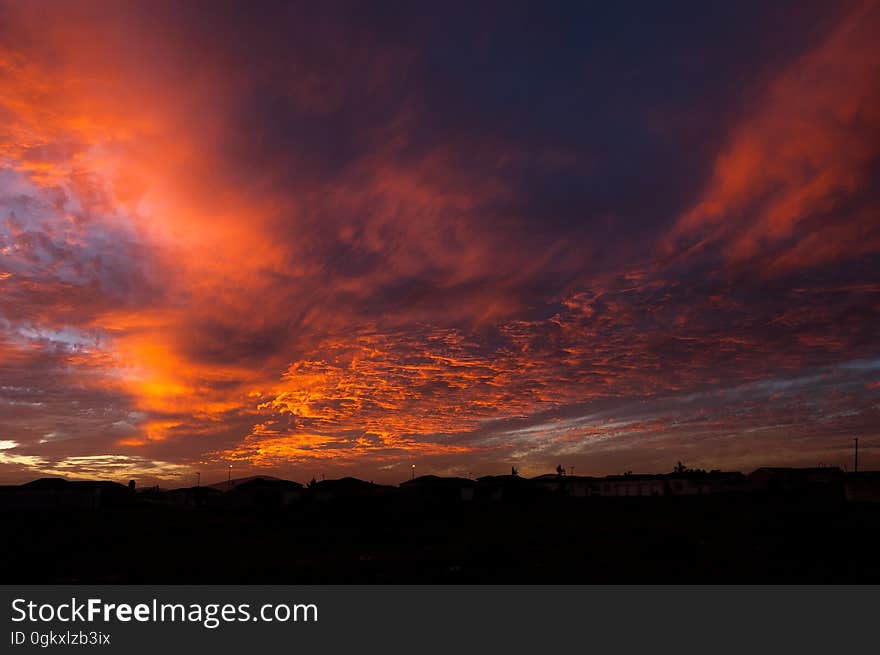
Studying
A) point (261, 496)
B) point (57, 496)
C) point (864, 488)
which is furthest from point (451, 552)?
point (261, 496)

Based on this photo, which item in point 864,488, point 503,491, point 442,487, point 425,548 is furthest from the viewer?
point 503,491

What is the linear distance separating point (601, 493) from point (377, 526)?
6091 centimetres

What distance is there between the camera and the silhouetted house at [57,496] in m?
59.6

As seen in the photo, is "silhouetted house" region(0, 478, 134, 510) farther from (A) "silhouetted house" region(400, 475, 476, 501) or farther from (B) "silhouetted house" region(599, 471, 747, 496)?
(B) "silhouetted house" region(599, 471, 747, 496)

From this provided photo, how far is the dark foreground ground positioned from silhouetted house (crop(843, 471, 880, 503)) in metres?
21.8

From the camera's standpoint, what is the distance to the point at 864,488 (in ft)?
195

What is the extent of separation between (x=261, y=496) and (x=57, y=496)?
21.3 meters

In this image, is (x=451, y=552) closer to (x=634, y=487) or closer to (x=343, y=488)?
(x=343, y=488)

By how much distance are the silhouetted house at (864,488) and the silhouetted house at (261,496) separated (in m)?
57.3

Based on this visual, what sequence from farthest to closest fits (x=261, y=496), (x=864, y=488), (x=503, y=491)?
(x=503, y=491) < (x=261, y=496) < (x=864, y=488)

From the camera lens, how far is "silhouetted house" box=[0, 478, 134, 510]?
59.6 metres

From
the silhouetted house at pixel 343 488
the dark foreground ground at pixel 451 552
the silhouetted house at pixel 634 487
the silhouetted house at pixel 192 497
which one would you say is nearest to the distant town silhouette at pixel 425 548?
the dark foreground ground at pixel 451 552

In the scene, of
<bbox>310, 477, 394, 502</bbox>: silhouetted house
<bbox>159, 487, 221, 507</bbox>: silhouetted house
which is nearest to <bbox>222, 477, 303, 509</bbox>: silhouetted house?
<bbox>310, 477, 394, 502</bbox>: silhouetted house
